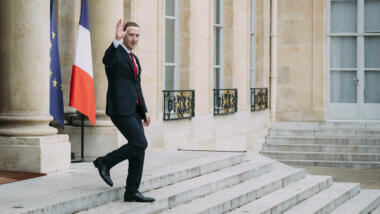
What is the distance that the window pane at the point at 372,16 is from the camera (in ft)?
57.8

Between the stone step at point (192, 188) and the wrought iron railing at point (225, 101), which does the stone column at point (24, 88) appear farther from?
the wrought iron railing at point (225, 101)

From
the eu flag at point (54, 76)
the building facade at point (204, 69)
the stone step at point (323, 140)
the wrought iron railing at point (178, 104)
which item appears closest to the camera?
the building facade at point (204, 69)

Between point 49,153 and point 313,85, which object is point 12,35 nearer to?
point 49,153

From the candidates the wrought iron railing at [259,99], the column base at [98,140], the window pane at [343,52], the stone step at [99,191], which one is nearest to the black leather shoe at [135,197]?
Answer: the stone step at [99,191]

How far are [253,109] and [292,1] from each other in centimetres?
322

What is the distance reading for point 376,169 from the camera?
15555mm

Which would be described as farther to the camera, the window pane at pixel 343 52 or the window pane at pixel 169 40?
the window pane at pixel 343 52

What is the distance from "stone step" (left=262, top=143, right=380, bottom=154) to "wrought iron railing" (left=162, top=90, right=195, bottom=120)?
4232 millimetres

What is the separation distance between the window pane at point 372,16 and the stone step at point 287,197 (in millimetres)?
7784

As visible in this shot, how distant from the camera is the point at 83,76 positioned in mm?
8898

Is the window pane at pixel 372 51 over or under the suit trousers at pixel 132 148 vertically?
over

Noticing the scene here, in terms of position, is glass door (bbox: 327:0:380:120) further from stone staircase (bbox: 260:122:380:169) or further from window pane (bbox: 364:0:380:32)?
stone staircase (bbox: 260:122:380:169)

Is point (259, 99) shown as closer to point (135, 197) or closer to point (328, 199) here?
point (328, 199)

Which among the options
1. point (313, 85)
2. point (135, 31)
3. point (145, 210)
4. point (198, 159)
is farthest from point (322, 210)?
point (313, 85)
